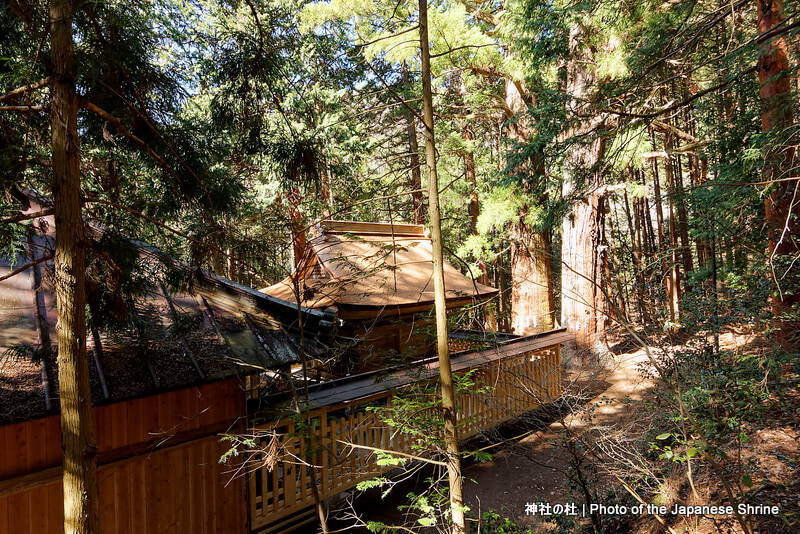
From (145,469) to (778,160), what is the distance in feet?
25.6

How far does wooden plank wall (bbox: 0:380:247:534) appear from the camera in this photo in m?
3.28

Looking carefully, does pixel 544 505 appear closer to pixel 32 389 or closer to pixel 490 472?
pixel 490 472

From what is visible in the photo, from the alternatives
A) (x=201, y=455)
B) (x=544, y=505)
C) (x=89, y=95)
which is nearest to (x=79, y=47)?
(x=89, y=95)

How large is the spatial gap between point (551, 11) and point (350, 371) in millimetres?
6641

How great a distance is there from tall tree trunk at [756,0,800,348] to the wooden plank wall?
21.7 feet

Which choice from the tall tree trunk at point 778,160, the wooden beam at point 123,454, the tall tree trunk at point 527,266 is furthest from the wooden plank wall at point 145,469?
the tall tree trunk at point 527,266

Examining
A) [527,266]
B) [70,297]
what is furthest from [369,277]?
[527,266]

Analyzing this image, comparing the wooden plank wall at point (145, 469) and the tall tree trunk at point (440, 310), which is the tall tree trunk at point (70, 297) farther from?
the tall tree trunk at point (440, 310)

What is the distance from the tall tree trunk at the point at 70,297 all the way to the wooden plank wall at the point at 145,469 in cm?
122

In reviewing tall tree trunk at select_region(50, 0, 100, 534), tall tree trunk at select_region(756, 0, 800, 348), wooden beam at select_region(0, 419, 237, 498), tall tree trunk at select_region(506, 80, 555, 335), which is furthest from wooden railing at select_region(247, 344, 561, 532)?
tall tree trunk at select_region(506, 80, 555, 335)

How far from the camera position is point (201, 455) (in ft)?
14.1

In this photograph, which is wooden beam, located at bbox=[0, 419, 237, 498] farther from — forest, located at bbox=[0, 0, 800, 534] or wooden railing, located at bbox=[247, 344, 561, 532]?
wooden railing, located at bbox=[247, 344, 561, 532]

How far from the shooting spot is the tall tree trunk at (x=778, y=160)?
16.2ft

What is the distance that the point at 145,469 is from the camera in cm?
394
